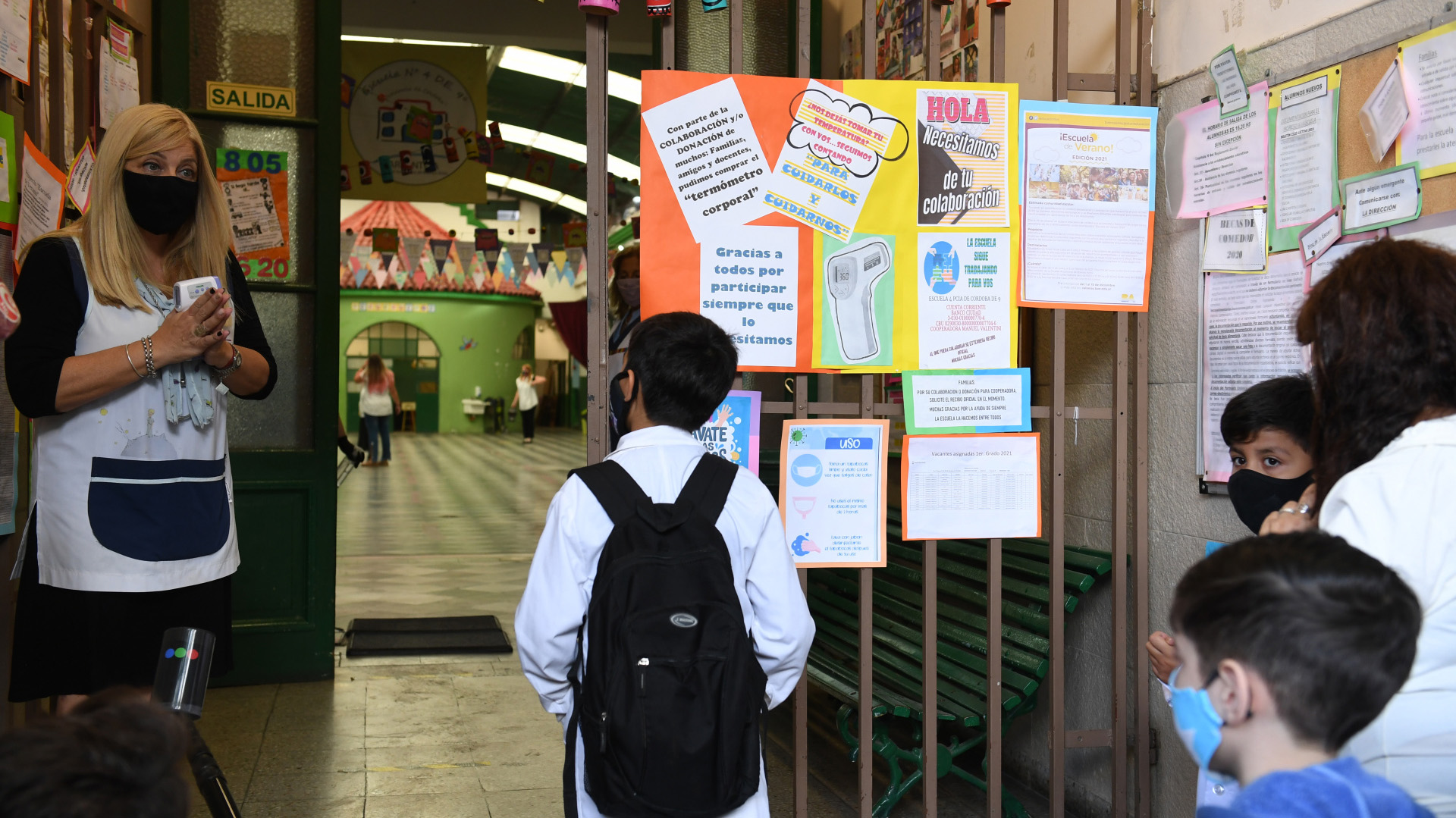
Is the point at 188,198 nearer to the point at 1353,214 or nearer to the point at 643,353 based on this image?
the point at 643,353

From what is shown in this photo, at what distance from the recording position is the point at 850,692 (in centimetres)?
309

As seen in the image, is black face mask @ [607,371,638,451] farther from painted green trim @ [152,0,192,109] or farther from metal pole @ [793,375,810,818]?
painted green trim @ [152,0,192,109]

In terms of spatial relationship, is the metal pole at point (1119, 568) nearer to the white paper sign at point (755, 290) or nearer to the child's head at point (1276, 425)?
the child's head at point (1276, 425)

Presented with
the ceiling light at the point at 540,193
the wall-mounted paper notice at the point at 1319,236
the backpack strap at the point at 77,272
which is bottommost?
the backpack strap at the point at 77,272

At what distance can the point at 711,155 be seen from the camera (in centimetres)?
252

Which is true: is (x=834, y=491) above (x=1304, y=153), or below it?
below

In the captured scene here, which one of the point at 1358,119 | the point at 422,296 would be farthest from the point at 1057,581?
the point at 422,296

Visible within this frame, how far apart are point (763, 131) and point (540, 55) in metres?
10.7

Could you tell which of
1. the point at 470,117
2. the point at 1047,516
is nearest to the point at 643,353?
the point at 1047,516

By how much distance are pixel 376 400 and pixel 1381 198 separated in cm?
1507

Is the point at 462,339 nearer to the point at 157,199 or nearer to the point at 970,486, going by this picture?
the point at 970,486

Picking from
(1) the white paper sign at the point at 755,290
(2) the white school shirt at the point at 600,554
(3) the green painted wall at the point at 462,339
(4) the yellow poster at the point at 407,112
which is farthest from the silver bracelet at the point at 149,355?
(3) the green painted wall at the point at 462,339

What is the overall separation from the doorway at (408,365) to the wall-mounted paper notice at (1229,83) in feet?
90.0

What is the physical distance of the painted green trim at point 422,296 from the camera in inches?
1099
